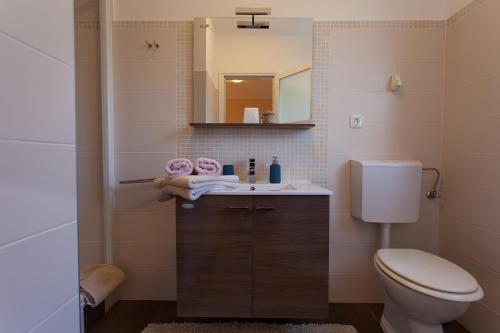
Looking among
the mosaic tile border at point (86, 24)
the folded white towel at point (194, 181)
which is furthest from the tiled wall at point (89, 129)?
the folded white towel at point (194, 181)

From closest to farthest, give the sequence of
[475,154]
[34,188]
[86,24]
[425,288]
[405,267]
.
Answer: [34,188]
[425,288]
[405,267]
[475,154]
[86,24]

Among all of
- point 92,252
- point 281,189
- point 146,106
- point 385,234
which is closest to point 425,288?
point 385,234

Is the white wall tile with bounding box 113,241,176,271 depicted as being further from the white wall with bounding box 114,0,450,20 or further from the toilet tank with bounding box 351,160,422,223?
the white wall with bounding box 114,0,450,20

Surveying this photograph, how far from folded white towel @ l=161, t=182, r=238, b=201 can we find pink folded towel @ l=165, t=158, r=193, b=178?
0.24ft

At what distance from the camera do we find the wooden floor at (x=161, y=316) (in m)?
1.50

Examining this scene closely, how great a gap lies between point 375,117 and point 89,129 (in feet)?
6.12

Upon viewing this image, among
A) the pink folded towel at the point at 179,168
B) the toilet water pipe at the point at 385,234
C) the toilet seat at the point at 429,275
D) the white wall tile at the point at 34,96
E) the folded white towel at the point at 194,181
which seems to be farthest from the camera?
the toilet water pipe at the point at 385,234

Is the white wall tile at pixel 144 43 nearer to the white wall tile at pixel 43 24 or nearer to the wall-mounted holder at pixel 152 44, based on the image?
the wall-mounted holder at pixel 152 44

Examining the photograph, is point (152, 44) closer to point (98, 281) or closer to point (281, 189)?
point (281, 189)

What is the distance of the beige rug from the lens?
1.46 meters

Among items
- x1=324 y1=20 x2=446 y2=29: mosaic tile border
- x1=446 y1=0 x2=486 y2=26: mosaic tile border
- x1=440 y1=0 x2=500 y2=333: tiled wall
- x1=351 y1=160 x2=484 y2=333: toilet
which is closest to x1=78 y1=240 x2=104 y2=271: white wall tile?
x1=351 y1=160 x2=484 y2=333: toilet

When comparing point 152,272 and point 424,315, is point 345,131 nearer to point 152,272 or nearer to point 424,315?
point 424,315

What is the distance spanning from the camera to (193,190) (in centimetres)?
124

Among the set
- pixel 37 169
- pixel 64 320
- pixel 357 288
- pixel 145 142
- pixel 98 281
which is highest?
pixel 145 142
